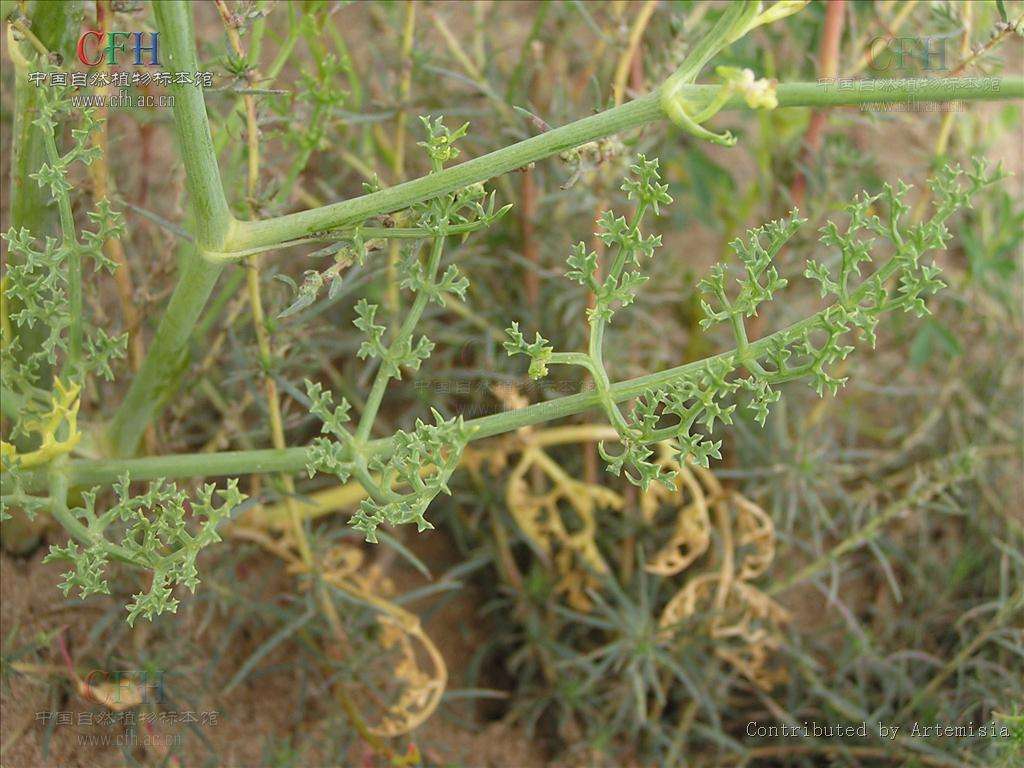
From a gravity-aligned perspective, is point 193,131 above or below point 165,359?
above

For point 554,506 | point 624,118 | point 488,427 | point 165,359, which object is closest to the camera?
point 624,118

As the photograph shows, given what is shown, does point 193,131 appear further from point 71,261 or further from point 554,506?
point 554,506

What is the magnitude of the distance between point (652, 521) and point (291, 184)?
2.46ft

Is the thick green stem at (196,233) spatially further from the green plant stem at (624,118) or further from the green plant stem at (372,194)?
the green plant stem at (624,118)

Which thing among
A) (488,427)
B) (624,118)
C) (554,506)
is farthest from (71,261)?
(554,506)

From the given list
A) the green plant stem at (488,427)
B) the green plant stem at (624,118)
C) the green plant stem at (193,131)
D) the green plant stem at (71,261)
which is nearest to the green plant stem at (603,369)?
the green plant stem at (488,427)

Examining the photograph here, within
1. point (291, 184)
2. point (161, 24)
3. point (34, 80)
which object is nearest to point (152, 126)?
point (291, 184)

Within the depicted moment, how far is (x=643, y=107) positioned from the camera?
0.81 meters

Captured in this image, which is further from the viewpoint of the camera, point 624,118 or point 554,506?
point 554,506

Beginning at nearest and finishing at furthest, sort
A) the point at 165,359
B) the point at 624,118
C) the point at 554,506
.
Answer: the point at 624,118 < the point at 165,359 < the point at 554,506

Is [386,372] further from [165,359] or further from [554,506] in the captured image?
[554,506]

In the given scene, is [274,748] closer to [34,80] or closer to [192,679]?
[192,679]

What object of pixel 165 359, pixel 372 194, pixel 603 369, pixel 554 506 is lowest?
pixel 554 506

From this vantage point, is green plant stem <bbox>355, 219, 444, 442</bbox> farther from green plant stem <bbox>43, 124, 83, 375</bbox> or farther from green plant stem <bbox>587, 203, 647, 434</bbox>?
green plant stem <bbox>43, 124, 83, 375</bbox>
